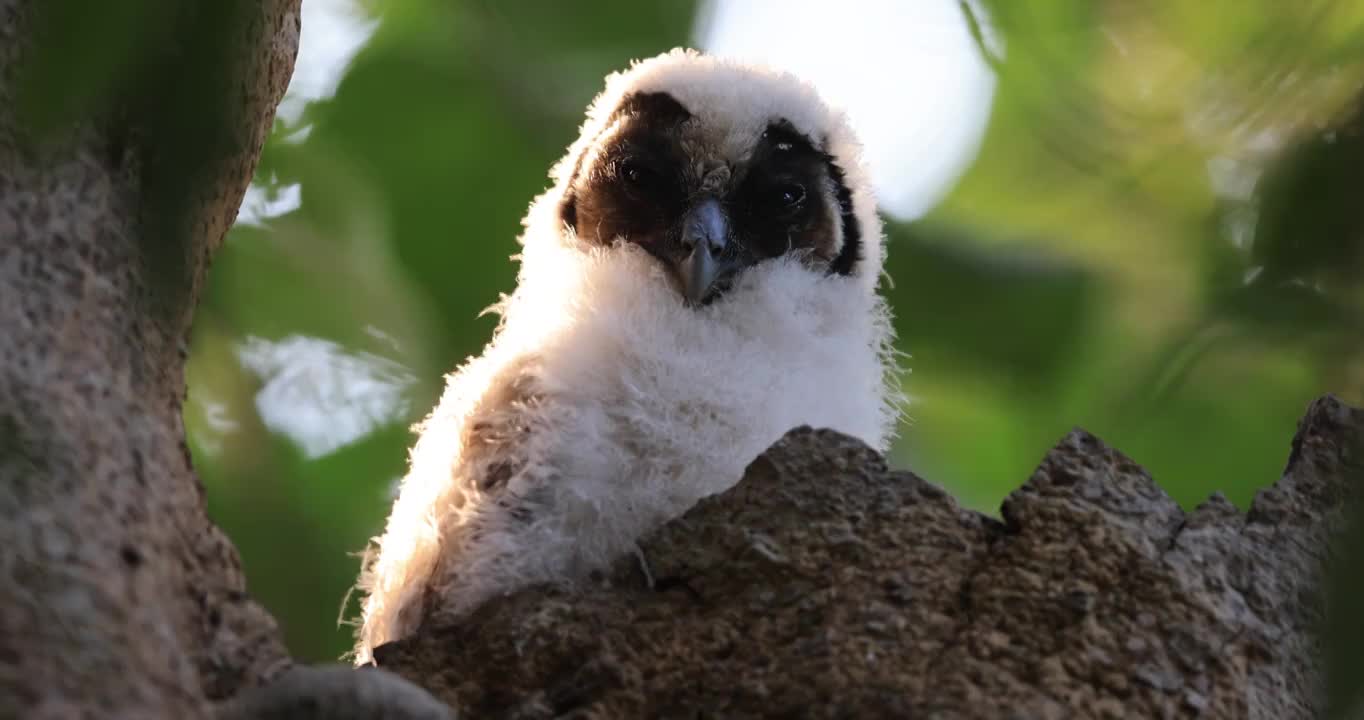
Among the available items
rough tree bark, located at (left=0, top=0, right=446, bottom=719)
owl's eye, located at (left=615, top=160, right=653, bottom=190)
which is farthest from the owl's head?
rough tree bark, located at (left=0, top=0, right=446, bottom=719)

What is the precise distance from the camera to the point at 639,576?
6.13ft

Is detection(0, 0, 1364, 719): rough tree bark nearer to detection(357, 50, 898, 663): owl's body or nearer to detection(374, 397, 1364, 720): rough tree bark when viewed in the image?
detection(374, 397, 1364, 720): rough tree bark

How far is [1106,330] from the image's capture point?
9.70ft

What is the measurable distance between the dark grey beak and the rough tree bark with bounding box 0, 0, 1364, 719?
623 millimetres

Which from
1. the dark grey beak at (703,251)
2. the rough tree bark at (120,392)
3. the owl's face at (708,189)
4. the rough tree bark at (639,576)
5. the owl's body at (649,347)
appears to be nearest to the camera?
the rough tree bark at (120,392)

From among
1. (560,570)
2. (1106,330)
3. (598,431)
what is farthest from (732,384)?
(1106,330)

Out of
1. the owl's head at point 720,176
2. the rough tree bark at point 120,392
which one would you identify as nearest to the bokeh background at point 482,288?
the owl's head at point 720,176

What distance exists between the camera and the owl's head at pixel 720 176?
2.64m

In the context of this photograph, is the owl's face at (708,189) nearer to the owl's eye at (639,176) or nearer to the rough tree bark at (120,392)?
the owl's eye at (639,176)

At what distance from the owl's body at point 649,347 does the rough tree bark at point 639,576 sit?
21 centimetres

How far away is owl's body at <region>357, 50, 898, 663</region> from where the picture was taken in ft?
6.79

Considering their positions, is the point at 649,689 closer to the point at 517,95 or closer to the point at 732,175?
the point at 732,175

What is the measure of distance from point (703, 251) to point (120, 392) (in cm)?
120

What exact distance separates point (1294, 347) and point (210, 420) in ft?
7.76
